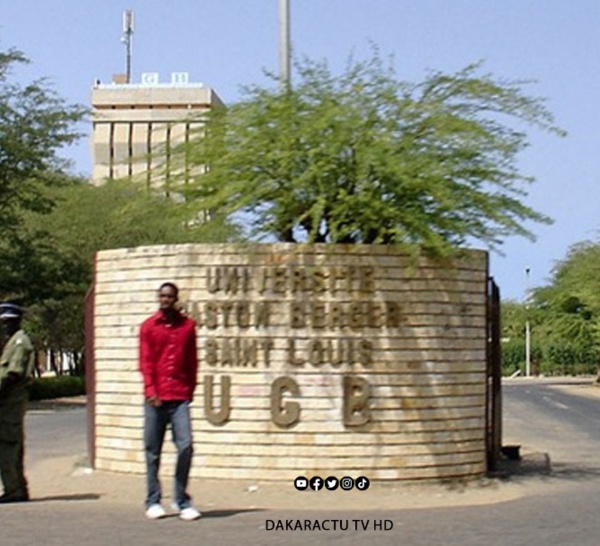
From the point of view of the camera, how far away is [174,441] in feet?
37.8

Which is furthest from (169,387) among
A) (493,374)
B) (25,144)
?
(25,144)

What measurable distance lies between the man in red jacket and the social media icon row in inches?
98.6

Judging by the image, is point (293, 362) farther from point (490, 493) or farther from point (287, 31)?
point (287, 31)

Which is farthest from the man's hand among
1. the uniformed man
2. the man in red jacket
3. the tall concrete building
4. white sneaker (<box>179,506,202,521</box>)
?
the tall concrete building

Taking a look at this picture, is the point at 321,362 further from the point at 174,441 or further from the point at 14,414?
the point at 14,414

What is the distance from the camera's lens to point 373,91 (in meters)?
14.4

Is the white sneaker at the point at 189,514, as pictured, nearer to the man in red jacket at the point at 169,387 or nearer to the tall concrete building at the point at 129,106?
the man in red jacket at the point at 169,387

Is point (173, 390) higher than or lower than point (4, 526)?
higher

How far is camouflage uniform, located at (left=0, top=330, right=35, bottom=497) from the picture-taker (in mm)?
12570

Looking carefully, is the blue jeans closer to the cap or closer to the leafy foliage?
the cap

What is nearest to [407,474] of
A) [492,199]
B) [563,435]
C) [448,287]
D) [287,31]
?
[448,287]

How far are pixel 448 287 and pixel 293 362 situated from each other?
70.6 inches

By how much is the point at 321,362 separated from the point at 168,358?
305 centimetres

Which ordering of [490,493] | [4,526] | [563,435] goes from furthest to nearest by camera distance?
[563,435] < [490,493] < [4,526]
